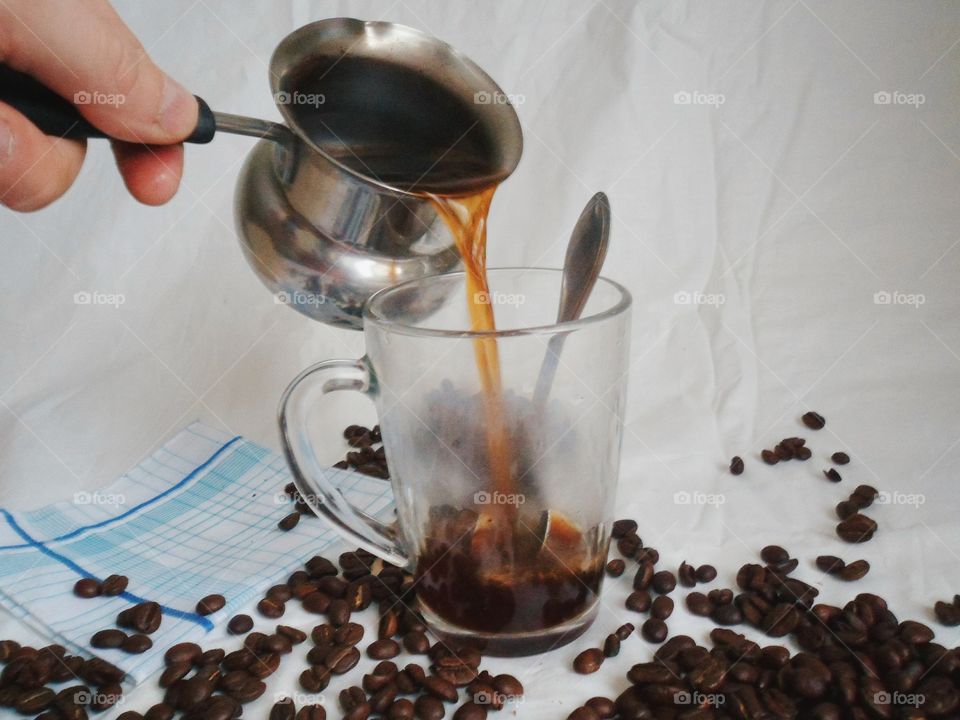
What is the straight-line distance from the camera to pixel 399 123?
1.31m

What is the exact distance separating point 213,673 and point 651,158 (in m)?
1.40

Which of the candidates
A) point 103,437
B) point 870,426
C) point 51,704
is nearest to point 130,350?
point 103,437

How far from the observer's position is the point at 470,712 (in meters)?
0.96

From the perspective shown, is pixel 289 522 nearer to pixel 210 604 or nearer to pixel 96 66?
pixel 210 604

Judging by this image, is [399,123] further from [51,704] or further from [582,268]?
[51,704]

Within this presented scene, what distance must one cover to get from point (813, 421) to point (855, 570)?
493 millimetres

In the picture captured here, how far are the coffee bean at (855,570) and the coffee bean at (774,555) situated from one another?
0.07m

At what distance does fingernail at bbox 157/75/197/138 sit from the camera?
105 cm

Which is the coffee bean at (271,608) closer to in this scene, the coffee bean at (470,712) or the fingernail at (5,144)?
the coffee bean at (470,712)

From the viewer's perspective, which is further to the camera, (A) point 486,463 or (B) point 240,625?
(B) point 240,625

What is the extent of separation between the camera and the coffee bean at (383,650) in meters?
1.08

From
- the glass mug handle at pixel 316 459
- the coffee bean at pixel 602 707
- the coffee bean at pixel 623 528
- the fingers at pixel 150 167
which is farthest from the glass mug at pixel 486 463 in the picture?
the fingers at pixel 150 167

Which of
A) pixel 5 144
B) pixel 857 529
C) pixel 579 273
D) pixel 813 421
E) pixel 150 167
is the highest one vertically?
pixel 5 144

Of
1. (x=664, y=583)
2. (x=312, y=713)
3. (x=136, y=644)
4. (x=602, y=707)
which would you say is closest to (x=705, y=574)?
(x=664, y=583)
